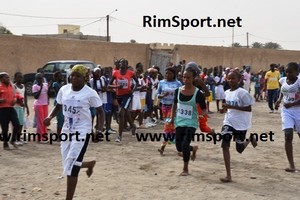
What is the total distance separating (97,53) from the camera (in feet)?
110

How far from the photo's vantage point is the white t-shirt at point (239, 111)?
6836 millimetres

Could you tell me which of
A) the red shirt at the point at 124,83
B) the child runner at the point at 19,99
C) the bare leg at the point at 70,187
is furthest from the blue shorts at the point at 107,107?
the bare leg at the point at 70,187

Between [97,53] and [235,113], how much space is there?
89.7ft

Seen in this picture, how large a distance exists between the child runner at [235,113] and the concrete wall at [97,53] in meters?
23.9

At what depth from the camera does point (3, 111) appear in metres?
9.06

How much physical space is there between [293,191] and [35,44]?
1021 inches

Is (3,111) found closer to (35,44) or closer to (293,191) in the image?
(293,191)

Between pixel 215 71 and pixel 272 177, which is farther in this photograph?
pixel 215 71

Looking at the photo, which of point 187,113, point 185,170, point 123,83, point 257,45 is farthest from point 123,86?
point 257,45

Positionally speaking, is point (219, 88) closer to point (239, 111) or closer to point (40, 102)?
point (40, 102)

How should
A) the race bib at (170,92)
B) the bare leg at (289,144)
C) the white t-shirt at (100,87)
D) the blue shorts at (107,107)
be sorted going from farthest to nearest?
the blue shorts at (107,107) → the white t-shirt at (100,87) → the race bib at (170,92) → the bare leg at (289,144)

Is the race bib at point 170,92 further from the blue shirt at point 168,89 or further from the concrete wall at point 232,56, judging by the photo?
the concrete wall at point 232,56

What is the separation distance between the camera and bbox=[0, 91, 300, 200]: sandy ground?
614cm

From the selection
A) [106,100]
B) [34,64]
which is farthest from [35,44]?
[106,100]
